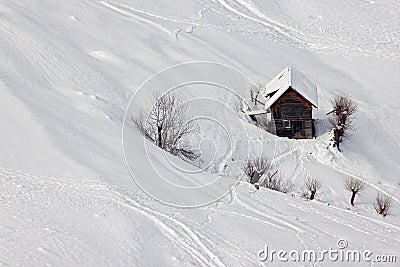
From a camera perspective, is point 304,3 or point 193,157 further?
point 304,3

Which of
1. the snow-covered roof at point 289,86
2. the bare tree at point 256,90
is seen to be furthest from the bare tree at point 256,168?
the bare tree at point 256,90

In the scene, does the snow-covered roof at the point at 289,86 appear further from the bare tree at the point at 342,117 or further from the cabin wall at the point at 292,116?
the bare tree at the point at 342,117

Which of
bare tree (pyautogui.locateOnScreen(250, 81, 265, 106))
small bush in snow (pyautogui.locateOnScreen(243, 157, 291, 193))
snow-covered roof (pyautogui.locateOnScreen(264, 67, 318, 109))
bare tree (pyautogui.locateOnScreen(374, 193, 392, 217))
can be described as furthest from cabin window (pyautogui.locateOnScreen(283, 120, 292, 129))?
bare tree (pyautogui.locateOnScreen(374, 193, 392, 217))

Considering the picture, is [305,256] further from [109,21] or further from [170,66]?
[109,21]

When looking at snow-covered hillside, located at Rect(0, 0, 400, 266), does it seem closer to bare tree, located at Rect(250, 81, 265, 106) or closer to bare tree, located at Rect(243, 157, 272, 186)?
bare tree, located at Rect(243, 157, 272, 186)

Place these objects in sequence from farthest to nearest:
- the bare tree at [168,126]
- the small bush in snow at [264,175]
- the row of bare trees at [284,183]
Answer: the row of bare trees at [284,183], the small bush in snow at [264,175], the bare tree at [168,126]

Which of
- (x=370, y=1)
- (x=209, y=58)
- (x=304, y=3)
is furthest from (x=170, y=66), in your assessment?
(x=370, y=1)
